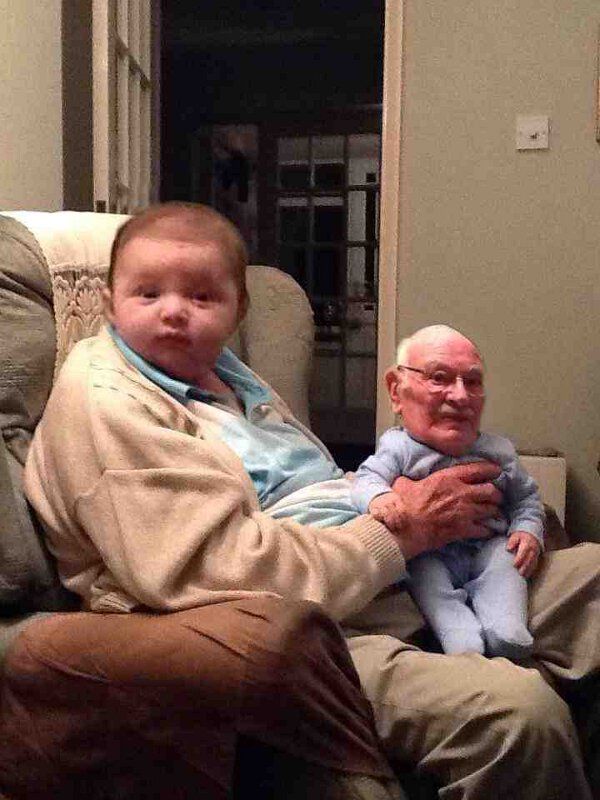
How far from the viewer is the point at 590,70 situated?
107 inches

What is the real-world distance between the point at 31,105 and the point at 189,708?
7.16 ft

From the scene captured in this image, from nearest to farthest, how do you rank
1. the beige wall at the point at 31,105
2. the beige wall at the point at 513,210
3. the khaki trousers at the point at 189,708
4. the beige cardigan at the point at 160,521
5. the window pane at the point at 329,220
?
1. the khaki trousers at the point at 189,708
2. the beige cardigan at the point at 160,521
3. the beige wall at the point at 31,105
4. the beige wall at the point at 513,210
5. the window pane at the point at 329,220

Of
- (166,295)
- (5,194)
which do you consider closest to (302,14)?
(5,194)

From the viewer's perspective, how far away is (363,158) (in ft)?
18.7

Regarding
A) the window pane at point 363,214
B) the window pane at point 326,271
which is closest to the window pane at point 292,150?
the window pane at point 363,214

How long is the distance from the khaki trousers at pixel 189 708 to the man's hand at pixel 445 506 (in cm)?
28

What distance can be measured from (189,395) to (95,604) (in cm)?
34

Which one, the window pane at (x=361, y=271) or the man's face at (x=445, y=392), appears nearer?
the man's face at (x=445, y=392)

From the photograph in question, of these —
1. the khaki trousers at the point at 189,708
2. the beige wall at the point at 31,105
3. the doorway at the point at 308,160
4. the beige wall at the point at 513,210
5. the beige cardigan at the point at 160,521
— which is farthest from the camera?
the doorway at the point at 308,160

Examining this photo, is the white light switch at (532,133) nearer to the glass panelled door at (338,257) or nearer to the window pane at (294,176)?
the glass panelled door at (338,257)

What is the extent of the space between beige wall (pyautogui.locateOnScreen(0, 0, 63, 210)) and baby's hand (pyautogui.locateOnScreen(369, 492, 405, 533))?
169cm

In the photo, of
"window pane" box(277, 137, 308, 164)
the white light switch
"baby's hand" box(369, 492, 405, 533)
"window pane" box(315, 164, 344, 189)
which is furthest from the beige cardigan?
"window pane" box(277, 137, 308, 164)

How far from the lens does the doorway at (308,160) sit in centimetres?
565

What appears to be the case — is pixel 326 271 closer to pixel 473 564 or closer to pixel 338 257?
pixel 338 257
